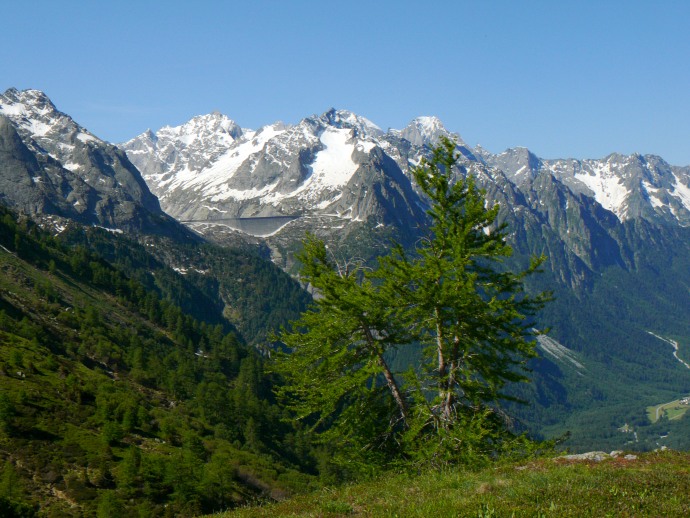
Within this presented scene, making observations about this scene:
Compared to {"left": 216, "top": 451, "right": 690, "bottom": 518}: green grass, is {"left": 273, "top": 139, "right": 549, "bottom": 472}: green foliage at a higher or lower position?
higher

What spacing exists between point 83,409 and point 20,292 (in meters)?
69.6

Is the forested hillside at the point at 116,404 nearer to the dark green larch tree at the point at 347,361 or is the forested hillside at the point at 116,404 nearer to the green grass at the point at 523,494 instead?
the dark green larch tree at the point at 347,361

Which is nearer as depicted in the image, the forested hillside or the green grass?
the green grass

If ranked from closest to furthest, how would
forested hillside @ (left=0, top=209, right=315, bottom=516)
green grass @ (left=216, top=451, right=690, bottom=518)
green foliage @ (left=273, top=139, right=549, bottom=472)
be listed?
green grass @ (left=216, top=451, right=690, bottom=518), green foliage @ (left=273, top=139, right=549, bottom=472), forested hillside @ (left=0, top=209, right=315, bottom=516)

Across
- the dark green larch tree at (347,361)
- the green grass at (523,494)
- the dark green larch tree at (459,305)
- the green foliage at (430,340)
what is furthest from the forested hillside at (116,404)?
the dark green larch tree at (459,305)

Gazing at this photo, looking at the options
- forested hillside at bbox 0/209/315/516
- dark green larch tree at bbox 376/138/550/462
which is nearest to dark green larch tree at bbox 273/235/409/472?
dark green larch tree at bbox 376/138/550/462

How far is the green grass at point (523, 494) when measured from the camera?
11.5 meters

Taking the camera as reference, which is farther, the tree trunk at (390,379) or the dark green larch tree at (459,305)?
the tree trunk at (390,379)

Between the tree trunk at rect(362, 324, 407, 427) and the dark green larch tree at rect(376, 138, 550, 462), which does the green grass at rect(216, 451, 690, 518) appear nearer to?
the dark green larch tree at rect(376, 138, 550, 462)

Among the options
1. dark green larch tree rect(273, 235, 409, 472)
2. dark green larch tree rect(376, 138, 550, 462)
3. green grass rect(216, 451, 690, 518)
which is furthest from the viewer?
dark green larch tree rect(273, 235, 409, 472)

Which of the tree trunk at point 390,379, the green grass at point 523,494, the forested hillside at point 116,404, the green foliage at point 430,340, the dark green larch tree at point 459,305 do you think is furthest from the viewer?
the forested hillside at point 116,404

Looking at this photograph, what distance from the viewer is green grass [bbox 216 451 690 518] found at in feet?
37.8

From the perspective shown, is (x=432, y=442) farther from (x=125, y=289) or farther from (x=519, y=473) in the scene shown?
(x=125, y=289)

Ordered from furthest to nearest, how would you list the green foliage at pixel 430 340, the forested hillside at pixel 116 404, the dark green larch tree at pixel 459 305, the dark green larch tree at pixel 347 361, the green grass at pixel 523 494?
the forested hillside at pixel 116 404, the dark green larch tree at pixel 347 361, the green foliage at pixel 430 340, the dark green larch tree at pixel 459 305, the green grass at pixel 523 494
